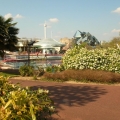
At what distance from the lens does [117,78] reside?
11.2 meters

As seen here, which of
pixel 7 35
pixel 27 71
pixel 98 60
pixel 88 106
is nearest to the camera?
pixel 88 106

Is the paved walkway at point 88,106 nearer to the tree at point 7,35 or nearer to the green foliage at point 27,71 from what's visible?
the green foliage at point 27,71

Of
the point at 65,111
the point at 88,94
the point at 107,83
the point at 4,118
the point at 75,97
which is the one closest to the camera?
the point at 4,118

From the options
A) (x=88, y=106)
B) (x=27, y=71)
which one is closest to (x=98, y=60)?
(x=27, y=71)

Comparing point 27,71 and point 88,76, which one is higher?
point 27,71

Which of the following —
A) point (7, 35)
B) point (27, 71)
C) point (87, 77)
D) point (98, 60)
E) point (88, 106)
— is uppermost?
point (7, 35)

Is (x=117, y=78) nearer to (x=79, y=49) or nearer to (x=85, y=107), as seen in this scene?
(x=79, y=49)

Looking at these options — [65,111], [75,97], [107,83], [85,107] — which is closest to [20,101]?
[65,111]

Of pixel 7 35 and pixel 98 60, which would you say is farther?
pixel 7 35

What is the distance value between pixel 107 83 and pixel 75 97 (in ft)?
12.5

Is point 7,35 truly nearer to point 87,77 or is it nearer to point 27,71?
point 27,71

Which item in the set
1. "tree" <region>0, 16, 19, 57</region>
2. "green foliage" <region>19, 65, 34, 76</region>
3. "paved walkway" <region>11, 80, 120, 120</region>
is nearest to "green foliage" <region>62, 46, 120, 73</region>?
"green foliage" <region>19, 65, 34, 76</region>

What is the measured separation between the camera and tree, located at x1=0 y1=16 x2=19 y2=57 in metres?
16.4

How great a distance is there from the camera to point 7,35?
653 inches
